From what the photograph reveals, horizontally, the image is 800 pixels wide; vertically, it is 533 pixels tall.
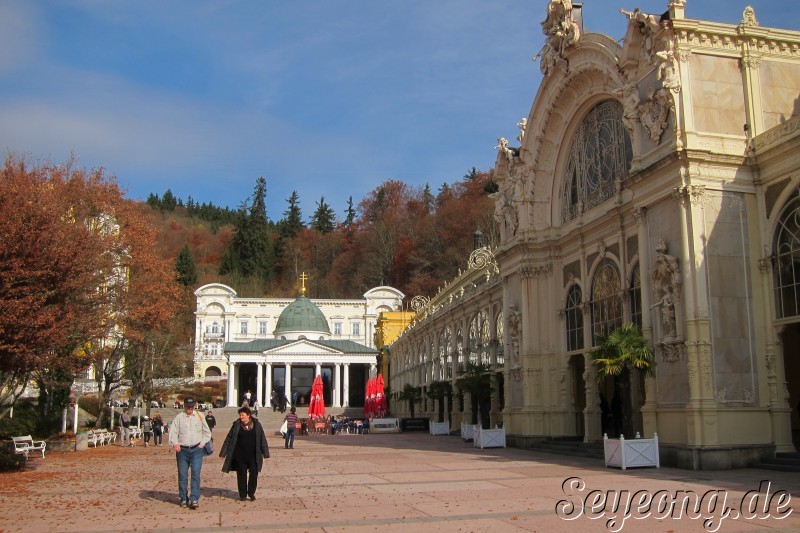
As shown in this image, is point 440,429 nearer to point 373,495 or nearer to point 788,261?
point 788,261

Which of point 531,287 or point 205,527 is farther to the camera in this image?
point 531,287

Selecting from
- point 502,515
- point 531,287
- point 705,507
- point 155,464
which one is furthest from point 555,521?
point 531,287

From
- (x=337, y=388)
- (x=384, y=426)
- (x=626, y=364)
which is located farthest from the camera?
(x=337, y=388)

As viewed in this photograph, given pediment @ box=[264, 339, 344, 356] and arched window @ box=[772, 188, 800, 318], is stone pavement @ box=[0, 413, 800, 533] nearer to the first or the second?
arched window @ box=[772, 188, 800, 318]

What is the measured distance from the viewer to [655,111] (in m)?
22.3

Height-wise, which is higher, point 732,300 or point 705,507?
point 732,300

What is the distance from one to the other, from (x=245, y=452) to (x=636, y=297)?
15213 millimetres

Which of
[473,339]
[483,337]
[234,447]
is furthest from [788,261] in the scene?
[473,339]

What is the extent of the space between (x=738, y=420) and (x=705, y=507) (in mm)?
8068

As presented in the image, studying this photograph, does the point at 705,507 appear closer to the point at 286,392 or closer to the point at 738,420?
the point at 738,420

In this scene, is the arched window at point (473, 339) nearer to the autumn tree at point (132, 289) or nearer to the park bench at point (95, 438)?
the autumn tree at point (132, 289)

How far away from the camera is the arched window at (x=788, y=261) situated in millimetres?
19984

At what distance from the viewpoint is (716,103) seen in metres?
21.6

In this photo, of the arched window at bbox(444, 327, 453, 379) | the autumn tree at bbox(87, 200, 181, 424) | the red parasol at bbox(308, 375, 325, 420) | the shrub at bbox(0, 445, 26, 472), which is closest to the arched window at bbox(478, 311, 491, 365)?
the arched window at bbox(444, 327, 453, 379)
